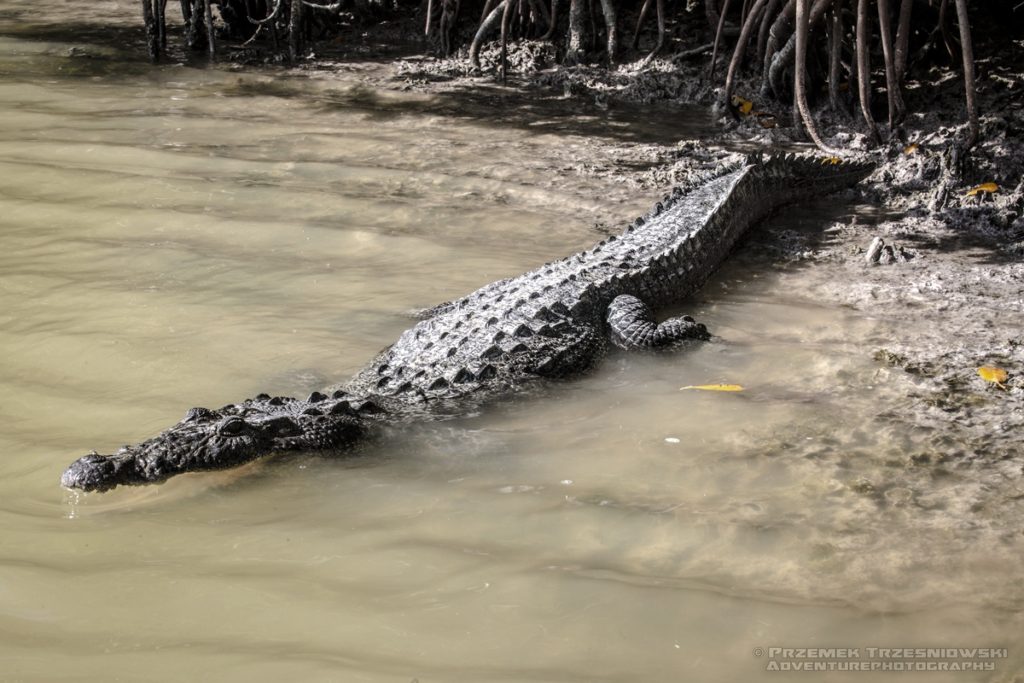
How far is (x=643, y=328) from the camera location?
3.69 metres

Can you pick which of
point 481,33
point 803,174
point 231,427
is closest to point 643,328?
point 231,427

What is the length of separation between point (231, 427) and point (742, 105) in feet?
19.6

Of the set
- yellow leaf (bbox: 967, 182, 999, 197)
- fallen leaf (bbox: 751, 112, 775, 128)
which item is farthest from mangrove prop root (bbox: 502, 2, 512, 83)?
yellow leaf (bbox: 967, 182, 999, 197)

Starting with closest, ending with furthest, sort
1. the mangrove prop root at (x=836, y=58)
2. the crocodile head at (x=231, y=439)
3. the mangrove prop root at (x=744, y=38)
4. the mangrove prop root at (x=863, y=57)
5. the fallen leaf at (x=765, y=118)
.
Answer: the crocodile head at (x=231, y=439) < the mangrove prop root at (x=863, y=57) < the mangrove prop root at (x=836, y=58) < the mangrove prop root at (x=744, y=38) < the fallen leaf at (x=765, y=118)

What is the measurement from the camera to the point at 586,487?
264 centimetres

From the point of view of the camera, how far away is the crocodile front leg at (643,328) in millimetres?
3678

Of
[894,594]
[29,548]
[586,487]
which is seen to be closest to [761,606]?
[894,594]

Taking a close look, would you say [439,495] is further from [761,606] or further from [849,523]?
[849,523]

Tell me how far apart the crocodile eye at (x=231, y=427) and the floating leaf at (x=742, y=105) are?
5856mm

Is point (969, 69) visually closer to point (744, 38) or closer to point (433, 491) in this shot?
point (744, 38)

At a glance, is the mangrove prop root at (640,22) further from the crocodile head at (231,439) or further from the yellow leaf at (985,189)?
the crocodile head at (231,439)

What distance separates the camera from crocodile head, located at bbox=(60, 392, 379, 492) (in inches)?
95.5

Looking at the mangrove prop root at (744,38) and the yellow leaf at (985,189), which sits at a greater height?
the mangrove prop root at (744,38)

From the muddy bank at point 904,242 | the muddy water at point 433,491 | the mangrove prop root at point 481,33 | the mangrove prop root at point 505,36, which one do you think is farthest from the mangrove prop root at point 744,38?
the mangrove prop root at point 481,33
